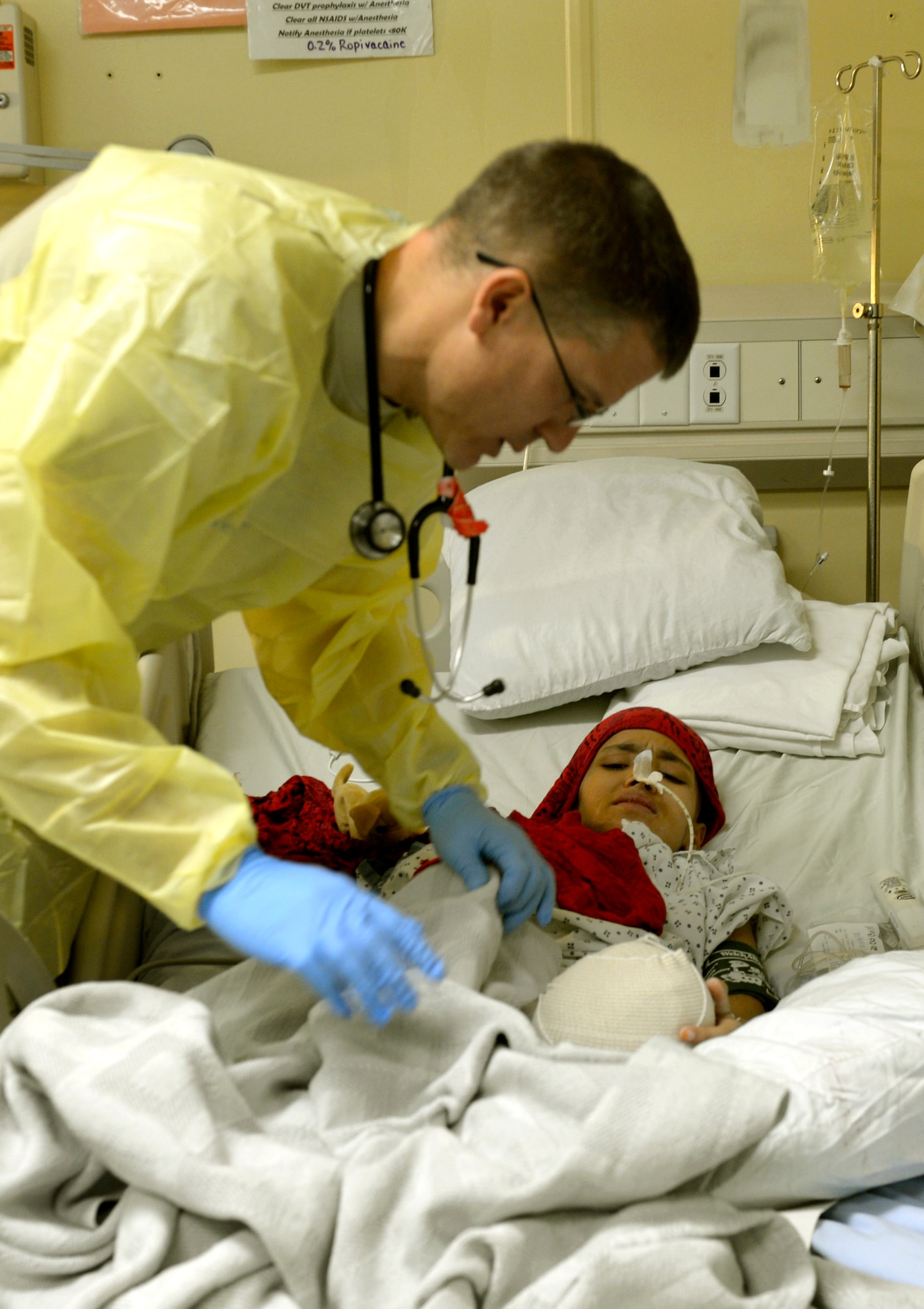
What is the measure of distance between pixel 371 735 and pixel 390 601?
0.18m

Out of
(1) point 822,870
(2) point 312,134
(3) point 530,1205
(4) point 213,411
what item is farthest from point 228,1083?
(2) point 312,134

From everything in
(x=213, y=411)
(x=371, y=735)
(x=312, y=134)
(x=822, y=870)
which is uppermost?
(x=312, y=134)

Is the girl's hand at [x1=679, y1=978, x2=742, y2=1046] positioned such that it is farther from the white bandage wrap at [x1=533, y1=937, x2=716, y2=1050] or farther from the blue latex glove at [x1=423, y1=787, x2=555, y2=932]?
the blue latex glove at [x1=423, y1=787, x2=555, y2=932]

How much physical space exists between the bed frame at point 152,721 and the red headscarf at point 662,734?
1.43 feet

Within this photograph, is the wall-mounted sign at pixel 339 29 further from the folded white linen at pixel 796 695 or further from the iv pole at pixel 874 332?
the folded white linen at pixel 796 695

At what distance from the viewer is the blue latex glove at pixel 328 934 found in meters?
0.96

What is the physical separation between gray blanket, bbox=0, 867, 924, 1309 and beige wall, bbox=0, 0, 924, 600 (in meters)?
2.32

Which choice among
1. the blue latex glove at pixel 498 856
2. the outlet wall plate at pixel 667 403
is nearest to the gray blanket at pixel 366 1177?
the blue latex glove at pixel 498 856

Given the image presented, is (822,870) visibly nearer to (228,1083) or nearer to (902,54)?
(228,1083)

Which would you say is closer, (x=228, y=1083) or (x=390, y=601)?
(x=228, y=1083)

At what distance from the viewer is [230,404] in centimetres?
100

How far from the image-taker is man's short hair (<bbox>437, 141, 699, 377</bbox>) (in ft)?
3.44

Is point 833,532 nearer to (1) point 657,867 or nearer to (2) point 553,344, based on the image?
(1) point 657,867

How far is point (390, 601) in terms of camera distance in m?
1.47
